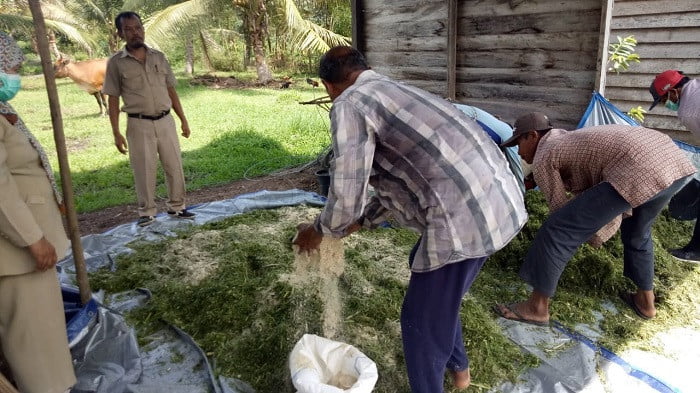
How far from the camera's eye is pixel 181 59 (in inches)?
819

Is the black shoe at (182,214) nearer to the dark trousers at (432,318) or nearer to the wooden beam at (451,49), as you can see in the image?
the wooden beam at (451,49)

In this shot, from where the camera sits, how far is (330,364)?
1.94 m

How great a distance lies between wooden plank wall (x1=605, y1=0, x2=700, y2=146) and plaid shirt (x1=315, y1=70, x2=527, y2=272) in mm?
4766

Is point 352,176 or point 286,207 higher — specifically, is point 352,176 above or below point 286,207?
above

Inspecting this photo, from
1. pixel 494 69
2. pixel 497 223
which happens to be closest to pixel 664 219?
pixel 494 69

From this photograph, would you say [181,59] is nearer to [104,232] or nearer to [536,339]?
[104,232]

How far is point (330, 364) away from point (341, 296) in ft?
2.57

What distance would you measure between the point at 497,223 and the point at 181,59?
847 inches

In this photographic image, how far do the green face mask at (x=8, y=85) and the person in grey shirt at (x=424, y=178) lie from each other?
3.87 ft

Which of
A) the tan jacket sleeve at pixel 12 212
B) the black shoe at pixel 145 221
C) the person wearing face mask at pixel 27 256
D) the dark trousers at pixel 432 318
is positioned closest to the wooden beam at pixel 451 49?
the black shoe at pixel 145 221

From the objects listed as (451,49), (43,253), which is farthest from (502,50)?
(43,253)

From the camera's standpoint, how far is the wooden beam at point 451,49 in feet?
15.3

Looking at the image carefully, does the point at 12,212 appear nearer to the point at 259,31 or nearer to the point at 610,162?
the point at 610,162

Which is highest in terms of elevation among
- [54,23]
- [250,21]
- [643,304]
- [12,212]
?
[54,23]
